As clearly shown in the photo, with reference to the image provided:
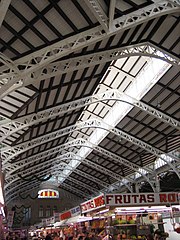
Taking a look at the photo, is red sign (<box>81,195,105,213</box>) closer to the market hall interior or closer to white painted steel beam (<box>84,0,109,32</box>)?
the market hall interior

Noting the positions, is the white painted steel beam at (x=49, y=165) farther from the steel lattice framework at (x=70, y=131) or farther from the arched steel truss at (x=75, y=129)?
the steel lattice framework at (x=70, y=131)

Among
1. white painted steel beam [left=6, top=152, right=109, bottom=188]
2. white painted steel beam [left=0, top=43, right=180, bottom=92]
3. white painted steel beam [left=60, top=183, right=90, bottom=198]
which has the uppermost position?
white painted steel beam [left=0, top=43, right=180, bottom=92]

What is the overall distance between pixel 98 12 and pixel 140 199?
6.04 m

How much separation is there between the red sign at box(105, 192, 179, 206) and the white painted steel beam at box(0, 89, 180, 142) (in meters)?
7.93

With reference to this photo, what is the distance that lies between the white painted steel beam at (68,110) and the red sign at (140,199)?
26.0 ft

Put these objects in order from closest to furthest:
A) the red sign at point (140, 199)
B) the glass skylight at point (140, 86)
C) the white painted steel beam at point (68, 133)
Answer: the red sign at point (140, 199) → the glass skylight at point (140, 86) → the white painted steel beam at point (68, 133)

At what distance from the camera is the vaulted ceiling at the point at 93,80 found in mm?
9734

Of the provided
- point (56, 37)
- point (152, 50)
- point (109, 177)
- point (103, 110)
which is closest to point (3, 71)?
point (56, 37)

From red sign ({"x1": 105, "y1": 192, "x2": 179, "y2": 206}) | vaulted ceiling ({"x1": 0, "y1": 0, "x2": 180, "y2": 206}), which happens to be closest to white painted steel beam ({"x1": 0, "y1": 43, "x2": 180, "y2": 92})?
vaulted ceiling ({"x1": 0, "y1": 0, "x2": 180, "y2": 206})

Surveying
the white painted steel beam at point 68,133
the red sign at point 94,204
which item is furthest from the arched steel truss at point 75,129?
the red sign at point 94,204

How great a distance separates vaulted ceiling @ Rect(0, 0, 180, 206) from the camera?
973 cm

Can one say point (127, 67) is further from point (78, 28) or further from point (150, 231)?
point (150, 231)

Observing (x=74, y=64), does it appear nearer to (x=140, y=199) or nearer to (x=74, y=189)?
(x=140, y=199)

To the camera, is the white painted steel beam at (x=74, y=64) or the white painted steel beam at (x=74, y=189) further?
the white painted steel beam at (x=74, y=189)
